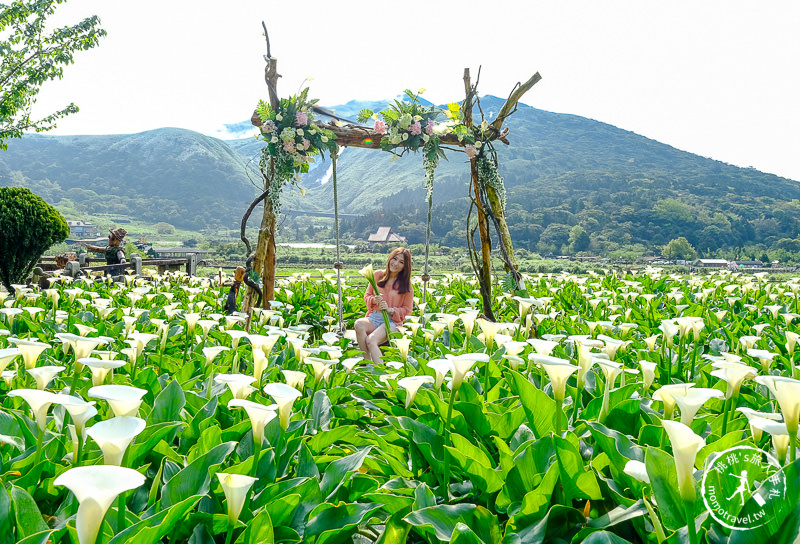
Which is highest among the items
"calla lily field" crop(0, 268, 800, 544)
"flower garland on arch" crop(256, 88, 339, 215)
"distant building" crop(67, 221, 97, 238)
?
"flower garland on arch" crop(256, 88, 339, 215)

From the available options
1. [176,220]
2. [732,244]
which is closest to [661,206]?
[732,244]

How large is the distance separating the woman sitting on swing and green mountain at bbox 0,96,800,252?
1571mm

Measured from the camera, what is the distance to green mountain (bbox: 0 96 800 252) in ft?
168

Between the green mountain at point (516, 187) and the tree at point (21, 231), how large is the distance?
134 inches

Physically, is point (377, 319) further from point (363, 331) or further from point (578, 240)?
point (578, 240)

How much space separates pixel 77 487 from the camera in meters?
0.83

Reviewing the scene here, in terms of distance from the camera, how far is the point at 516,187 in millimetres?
80062

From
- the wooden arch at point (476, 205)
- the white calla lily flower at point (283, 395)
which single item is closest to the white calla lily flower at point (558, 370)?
the white calla lily flower at point (283, 395)

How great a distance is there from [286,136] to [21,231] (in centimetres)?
536

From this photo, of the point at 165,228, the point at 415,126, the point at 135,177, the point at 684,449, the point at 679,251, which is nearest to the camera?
the point at 684,449

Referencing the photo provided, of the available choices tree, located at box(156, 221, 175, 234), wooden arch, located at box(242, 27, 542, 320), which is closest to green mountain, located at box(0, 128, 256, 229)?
tree, located at box(156, 221, 175, 234)

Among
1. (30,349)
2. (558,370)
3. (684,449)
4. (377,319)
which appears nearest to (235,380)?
(30,349)

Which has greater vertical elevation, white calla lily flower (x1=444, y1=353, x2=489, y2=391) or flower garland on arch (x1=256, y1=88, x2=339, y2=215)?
flower garland on arch (x1=256, y1=88, x2=339, y2=215)

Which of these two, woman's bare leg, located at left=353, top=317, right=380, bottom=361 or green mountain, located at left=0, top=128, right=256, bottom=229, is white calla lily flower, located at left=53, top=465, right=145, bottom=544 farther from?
green mountain, located at left=0, top=128, right=256, bottom=229
